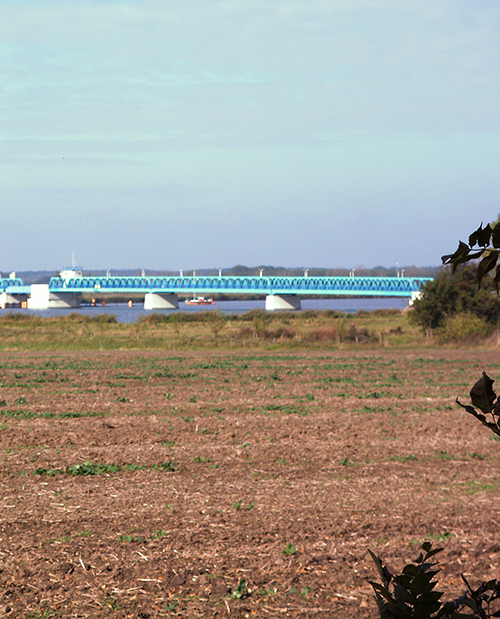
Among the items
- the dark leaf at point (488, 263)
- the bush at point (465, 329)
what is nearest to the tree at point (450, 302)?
the bush at point (465, 329)

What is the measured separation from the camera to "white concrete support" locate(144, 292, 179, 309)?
457 feet

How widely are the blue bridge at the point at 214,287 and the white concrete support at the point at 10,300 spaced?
304 inches

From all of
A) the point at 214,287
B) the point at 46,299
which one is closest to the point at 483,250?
the point at 214,287

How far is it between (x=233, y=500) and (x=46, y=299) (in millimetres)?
147052

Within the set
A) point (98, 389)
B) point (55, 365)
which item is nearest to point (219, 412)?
point (98, 389)

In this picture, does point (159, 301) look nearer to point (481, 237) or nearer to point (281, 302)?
point (281, 302)

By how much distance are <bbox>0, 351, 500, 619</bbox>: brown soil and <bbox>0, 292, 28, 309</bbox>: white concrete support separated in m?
155

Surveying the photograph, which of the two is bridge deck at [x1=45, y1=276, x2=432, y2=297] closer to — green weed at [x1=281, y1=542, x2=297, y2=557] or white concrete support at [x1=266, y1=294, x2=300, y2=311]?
white concrete support at [x1=266, y1=294, x2=300, y2=311]

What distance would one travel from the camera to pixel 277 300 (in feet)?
423

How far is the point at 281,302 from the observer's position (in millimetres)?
129250

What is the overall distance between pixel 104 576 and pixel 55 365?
86.3 ft

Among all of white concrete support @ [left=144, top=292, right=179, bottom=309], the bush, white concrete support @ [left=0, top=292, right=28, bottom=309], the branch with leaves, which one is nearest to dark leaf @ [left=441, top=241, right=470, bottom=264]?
the branch with leaves

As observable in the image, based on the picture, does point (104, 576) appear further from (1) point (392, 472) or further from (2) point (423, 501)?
(1) point (392, 472)

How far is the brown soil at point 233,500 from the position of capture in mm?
6781
